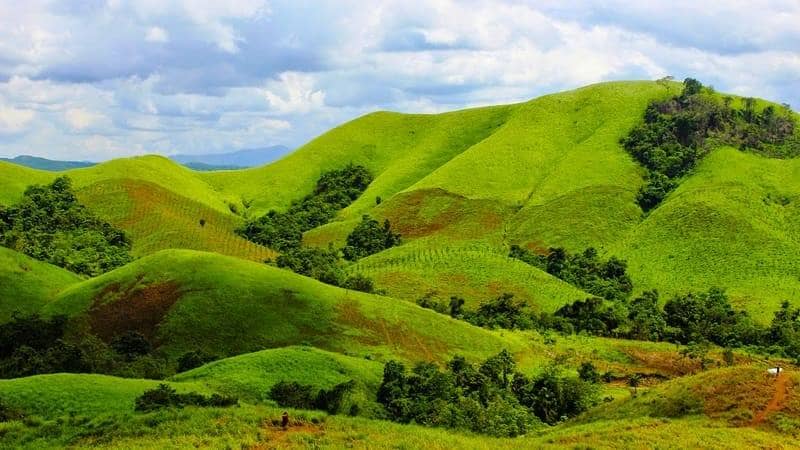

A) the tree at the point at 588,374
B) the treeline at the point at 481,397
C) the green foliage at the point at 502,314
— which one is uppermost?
the treeline at the point at 481,397

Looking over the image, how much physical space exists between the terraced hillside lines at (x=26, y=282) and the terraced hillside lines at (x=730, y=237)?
102091 mm

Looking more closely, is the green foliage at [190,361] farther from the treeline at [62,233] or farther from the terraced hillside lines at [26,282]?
the treeline at [62,233]

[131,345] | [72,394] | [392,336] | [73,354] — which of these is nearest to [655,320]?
[392,336]

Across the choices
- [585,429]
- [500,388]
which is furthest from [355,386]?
[585,429]

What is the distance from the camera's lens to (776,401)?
129 feet

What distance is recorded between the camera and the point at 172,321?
8888 centimetres

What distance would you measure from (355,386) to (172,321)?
1388 inches

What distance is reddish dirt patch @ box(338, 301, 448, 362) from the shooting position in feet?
290

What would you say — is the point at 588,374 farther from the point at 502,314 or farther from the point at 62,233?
the point at 62,233

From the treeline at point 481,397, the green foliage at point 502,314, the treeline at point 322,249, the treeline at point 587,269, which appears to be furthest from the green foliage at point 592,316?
the treeline at point 481,397

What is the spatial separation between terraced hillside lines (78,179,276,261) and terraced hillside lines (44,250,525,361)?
57.2 meters

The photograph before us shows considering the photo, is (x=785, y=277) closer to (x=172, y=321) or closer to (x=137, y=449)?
(x=172, y=321)

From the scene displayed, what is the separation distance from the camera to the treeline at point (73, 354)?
2694 inches

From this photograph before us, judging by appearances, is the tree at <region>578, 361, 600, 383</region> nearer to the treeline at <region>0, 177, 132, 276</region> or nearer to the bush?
the bush
